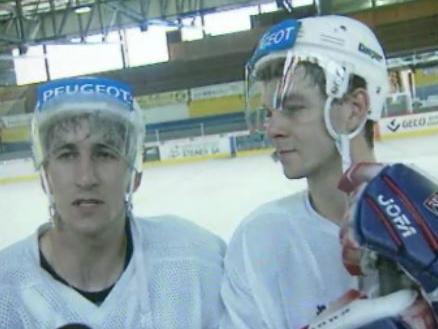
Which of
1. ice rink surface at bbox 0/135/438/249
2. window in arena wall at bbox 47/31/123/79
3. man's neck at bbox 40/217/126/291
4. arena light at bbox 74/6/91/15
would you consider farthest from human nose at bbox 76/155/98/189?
window in arena wall at bbox 47/31/123/79

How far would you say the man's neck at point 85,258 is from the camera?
1.32 metres

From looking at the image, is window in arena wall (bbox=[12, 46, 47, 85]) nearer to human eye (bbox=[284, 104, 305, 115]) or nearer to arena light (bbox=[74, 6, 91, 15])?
arena light (bbox=[74, 6, 91, 15])

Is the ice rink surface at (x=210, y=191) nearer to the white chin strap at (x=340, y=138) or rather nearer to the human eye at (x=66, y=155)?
the human eye at (x=66, y=155)

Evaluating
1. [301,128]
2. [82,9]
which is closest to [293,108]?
[301,128]

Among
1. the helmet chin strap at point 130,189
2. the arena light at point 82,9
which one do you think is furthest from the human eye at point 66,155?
the arena light at point 82,9

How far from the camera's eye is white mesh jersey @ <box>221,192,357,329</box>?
1.27 meters

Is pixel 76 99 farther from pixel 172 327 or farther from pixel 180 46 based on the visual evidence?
pixel 180 46

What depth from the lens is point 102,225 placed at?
1.28 metres

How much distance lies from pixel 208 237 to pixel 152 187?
271 inches

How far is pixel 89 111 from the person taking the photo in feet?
4.23

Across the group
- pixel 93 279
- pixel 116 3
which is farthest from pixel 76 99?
pixel 116 3

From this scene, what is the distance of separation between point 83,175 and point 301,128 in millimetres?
411

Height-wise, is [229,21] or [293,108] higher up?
[229,21]

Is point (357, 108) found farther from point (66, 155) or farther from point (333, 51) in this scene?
point (66, 155)
